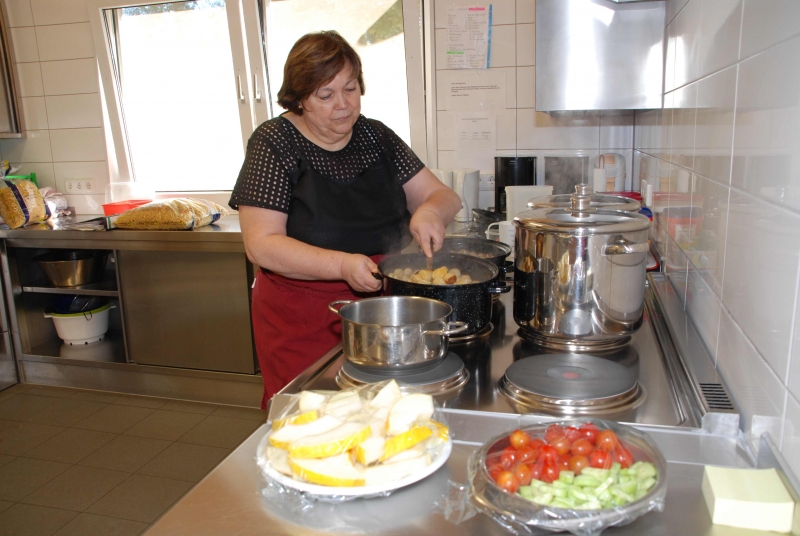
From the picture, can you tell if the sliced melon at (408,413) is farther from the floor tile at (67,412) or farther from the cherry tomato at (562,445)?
the floor tile at (67,412)

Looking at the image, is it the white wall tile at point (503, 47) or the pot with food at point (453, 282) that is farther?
the white wall tile at point (503, 47)

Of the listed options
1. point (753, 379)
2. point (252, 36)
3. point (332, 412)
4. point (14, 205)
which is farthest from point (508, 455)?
point (14, 205)

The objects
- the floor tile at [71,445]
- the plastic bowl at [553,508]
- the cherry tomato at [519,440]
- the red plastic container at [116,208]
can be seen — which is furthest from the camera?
the red plastic container at [116,208]

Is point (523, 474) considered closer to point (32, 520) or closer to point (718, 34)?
point (718, 34)

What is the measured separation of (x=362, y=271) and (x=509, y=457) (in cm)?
74

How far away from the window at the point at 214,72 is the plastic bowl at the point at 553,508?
2.30 meters

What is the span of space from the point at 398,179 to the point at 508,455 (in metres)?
1.27

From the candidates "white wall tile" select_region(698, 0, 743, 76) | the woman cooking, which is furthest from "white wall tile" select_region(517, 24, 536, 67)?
"white wall tile" select_region(698, 0, 743, 76)

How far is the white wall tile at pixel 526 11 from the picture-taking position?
2.68 metres

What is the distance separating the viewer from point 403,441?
30.0 inches

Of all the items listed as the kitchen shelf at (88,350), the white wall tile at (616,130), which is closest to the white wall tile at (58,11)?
the kitchen shelf at (88,350)

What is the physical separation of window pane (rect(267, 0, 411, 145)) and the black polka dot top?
3.66 ft

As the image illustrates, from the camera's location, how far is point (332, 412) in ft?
2.69

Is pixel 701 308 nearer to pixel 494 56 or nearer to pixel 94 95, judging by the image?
pixel 494 56
